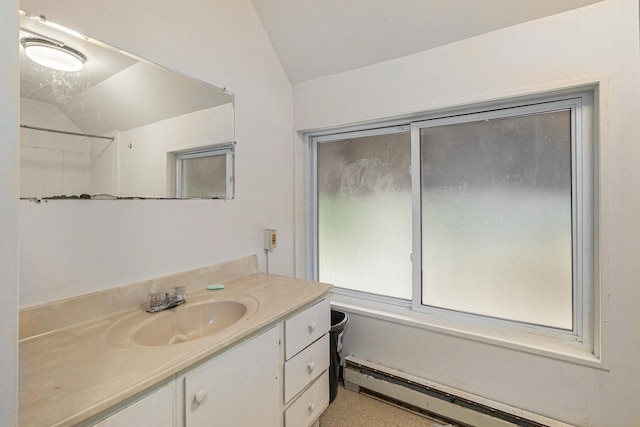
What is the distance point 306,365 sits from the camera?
133cm

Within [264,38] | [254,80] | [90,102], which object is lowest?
[90,102]

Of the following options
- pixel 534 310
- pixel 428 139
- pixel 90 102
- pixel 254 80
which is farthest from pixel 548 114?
pixel 90 102

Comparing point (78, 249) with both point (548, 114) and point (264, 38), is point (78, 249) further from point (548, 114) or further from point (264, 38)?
point (548, 114)

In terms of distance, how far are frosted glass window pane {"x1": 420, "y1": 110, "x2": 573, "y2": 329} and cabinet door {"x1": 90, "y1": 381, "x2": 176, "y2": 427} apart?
156 cm

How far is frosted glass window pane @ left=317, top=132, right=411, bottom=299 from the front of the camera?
1.95m

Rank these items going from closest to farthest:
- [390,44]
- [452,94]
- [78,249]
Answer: [78,249] < [452,94] < [390,44]

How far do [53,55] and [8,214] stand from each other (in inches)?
37.9

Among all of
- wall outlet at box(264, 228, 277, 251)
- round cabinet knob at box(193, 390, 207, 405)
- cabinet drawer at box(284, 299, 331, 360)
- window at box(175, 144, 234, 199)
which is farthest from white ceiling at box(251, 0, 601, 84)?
round cabinet knob at box(193, 390, 207, 405)

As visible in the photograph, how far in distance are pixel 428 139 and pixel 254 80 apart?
3.99 feet

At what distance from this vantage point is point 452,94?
1.60 metres

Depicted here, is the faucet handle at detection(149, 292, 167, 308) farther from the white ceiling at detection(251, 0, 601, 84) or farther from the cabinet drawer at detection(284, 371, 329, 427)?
the white ceiling at detection(251, 0, 601, 84)

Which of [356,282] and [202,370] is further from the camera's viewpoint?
[356,282]

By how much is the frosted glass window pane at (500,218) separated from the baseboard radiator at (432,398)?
1.53ft

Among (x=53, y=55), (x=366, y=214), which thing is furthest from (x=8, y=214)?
(x=366, y=214)
